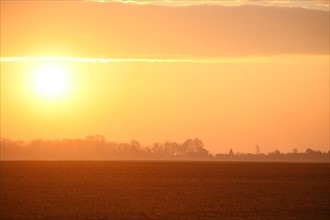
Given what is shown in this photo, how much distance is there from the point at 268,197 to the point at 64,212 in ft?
63.1

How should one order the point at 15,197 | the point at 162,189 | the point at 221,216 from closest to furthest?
1. the point at 221,216
2. the point at 15,197
3. the point at 162,189

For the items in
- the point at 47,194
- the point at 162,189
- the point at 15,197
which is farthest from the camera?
the point at 162,189

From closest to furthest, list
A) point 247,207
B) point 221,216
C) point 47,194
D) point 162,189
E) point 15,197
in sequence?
point 221,216, point 247,207, point 15,197, point 47,194, point 162,189

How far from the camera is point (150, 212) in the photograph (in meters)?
40.2

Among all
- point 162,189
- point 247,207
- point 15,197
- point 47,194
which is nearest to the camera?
point 247,207

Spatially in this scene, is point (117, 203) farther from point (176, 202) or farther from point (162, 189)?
point (162, 189)

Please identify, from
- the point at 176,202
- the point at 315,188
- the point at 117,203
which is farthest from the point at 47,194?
the point at 315,188

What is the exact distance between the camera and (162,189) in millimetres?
59781

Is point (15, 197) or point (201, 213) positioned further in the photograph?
point (15, 197)

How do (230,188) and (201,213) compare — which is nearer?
(201,213)

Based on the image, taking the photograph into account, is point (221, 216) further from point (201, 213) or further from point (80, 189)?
point (80, 189)

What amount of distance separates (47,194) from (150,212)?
51.1 feet

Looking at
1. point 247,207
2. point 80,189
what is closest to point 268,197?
point 247,207

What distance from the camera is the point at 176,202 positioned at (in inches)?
1834
